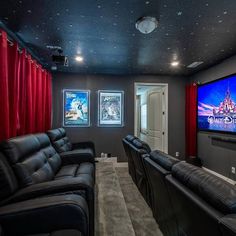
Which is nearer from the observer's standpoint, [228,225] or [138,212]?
[228,225]

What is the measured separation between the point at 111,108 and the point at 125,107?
38cm

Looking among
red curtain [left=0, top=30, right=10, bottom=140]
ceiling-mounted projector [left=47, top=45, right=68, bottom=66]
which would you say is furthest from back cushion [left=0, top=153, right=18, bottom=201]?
ceiling-mounted projector [left=47, top=45, right=68, bottom=66]

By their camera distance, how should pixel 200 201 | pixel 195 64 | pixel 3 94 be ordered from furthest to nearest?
1. pixel 195 64
2. pixel 3 94
3. pixel 200 201

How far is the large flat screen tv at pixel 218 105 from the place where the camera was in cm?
372

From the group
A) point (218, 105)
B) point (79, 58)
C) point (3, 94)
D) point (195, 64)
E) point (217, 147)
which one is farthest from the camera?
point (195, 64)

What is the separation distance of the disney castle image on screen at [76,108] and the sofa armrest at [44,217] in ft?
12.3

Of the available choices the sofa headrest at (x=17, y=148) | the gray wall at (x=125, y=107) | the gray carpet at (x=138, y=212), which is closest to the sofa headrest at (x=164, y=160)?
the gray carpet at (x=138, y=212)

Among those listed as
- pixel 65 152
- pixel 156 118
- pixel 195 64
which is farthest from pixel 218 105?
pixel 65 152

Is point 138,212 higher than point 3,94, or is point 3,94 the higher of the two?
point 3,94

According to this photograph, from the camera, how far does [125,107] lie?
529 centimetres

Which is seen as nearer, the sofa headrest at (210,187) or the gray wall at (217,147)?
the sofa headrest at (210,187)

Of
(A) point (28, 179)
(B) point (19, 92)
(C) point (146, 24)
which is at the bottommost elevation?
(A) point (28, 179)

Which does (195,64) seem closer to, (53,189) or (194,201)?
(194,201)

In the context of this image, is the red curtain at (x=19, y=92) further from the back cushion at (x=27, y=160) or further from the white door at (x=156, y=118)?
the white door at (x=156, y=118)
